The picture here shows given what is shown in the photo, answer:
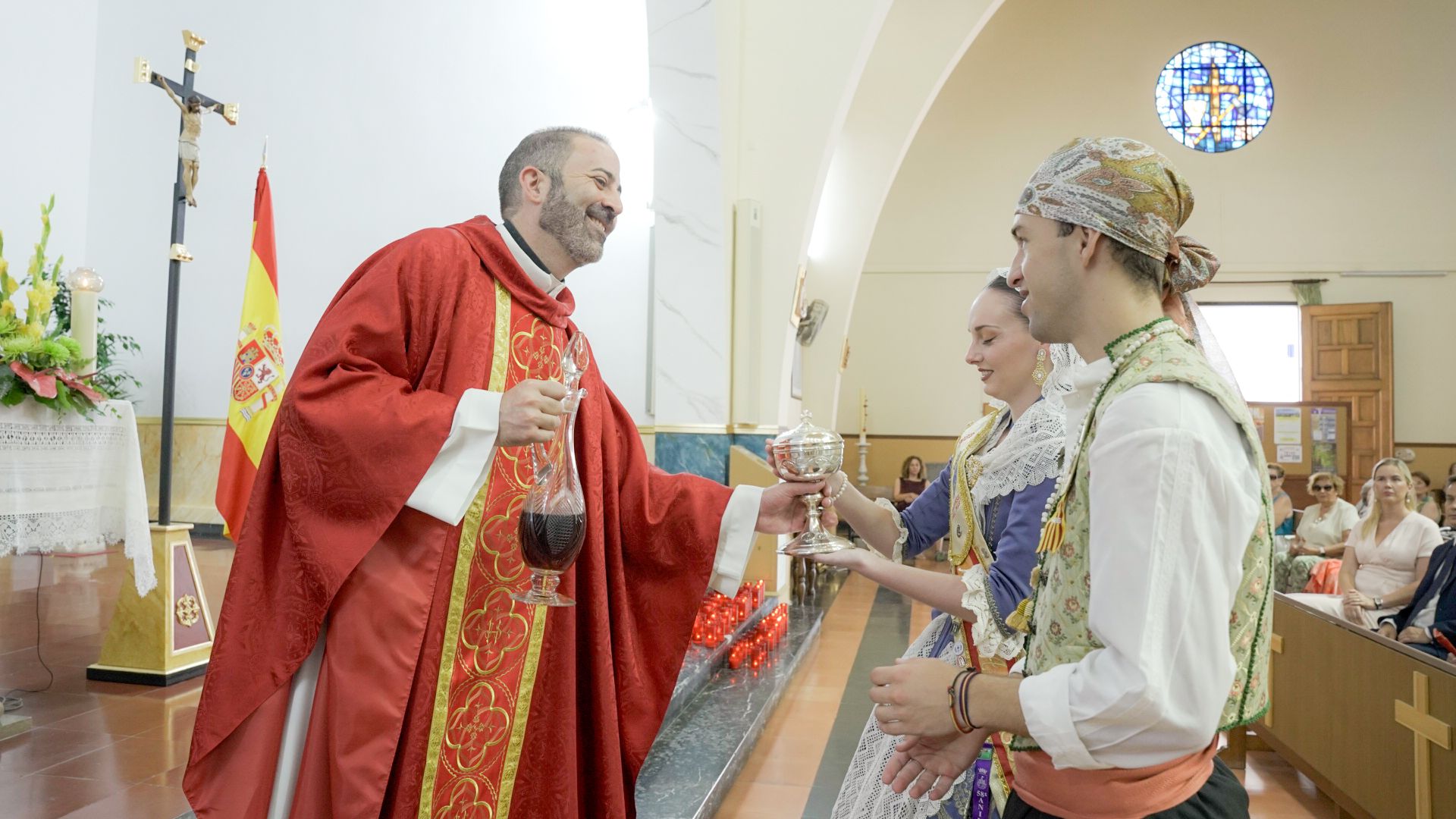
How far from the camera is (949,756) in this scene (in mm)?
1380

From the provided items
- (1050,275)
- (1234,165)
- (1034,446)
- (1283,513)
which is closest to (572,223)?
(1034,446)

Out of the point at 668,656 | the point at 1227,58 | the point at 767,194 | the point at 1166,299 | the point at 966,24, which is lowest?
the point at 668,656

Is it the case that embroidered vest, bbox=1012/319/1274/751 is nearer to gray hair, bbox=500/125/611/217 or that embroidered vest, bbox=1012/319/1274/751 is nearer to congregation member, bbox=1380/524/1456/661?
gray hair, bbox=500/125/611/217

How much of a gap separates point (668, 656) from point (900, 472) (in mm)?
12417

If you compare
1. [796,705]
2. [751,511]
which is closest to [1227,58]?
[796,705]

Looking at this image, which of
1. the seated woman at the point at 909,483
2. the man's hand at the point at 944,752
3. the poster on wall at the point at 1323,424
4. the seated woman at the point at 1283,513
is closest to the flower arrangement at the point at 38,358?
the man's hand at the point at 944,752

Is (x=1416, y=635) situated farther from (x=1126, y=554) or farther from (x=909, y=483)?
(x=909, y=483)

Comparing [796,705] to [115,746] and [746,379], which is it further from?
[115,746]

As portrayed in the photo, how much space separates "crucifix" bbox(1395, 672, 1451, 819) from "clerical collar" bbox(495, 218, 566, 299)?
2851mm

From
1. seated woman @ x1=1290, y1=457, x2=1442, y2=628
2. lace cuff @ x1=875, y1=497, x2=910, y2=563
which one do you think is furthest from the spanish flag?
seated woman @ x1=1290, y1=457, x2=1442, y2=628

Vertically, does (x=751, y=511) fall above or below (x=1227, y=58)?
below

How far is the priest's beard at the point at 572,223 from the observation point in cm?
215

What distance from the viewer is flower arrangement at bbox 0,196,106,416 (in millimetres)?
3512

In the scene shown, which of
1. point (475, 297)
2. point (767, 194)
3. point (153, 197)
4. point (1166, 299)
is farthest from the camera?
point (153, 197)
